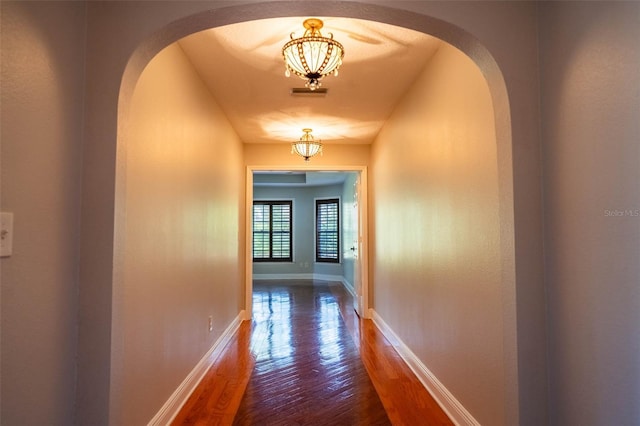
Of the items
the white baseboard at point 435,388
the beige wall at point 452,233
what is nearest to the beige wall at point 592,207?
the beige wall at point 452,233

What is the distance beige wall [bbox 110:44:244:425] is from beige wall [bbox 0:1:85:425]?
6.9 inches

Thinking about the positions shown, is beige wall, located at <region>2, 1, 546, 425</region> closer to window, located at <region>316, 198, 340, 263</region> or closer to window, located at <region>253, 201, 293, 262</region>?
window, located at <region>316, 198, 340, 263</region>

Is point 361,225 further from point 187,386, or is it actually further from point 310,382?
point 187,386

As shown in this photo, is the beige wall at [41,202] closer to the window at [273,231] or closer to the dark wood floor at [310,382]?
the dark wood floor at [310,382]

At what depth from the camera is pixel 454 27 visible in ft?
5.21

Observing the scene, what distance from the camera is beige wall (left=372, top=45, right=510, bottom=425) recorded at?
1.97 meters

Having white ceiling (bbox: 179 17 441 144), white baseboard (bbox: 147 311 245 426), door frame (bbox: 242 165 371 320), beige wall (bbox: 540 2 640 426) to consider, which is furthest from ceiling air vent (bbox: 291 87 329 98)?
white baseboard (bbox: 147 311 245 426)

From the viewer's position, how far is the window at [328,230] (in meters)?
9.61

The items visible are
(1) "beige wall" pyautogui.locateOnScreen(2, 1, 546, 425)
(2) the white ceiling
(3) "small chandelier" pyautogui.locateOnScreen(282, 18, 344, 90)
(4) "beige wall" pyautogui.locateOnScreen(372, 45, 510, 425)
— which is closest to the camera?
(1) "beige wall" pyautogui.locateOnScreen(2, 1, 546, 425)

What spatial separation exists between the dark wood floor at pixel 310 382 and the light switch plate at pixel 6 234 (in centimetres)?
175

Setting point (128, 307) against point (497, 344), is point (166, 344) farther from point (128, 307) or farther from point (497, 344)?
point (497, 344)

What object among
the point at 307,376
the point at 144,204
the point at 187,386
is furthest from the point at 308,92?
the point at 187,386

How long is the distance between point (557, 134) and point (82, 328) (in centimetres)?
195

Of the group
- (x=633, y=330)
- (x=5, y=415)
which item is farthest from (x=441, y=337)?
(x=5, y=415)
